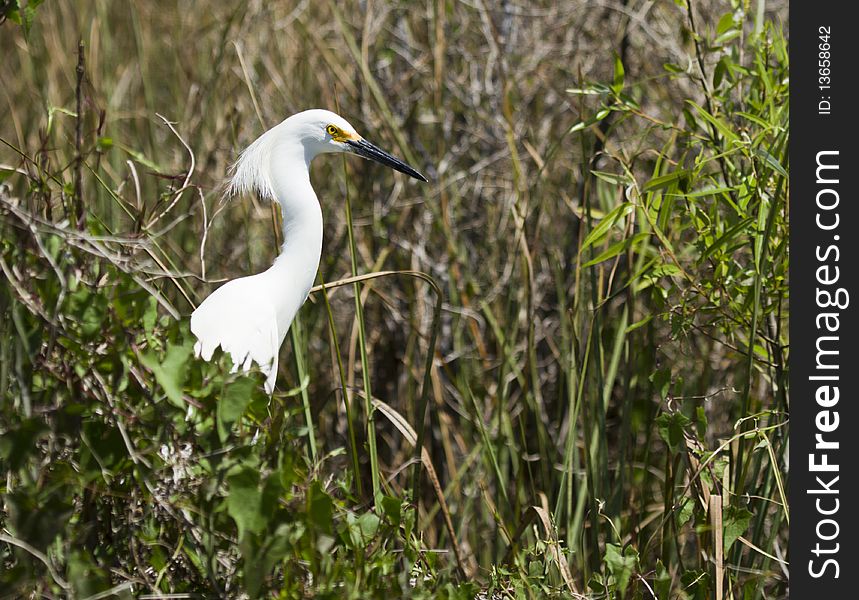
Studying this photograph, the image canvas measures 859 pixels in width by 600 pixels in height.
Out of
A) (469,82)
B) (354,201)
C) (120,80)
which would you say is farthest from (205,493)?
(120,80)

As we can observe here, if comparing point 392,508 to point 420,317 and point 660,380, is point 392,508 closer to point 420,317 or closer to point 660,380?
point 660,380

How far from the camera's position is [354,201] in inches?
113

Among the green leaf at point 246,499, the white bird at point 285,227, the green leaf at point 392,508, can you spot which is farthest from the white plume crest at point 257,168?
the green leaf at point 246,499


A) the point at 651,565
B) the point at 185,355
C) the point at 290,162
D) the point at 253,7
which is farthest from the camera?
the point at 253,7

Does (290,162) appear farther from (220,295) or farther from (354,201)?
(354,201)

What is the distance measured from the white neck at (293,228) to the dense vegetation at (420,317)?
0.33 feet

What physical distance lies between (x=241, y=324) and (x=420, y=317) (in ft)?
3.02

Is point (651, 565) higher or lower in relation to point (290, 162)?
lower

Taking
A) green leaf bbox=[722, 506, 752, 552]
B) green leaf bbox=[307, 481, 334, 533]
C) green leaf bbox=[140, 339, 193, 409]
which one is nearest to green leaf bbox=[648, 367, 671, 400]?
green leaf bbox=[722, 506, 752, 552]

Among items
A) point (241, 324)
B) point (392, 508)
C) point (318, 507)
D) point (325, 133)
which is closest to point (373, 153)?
point (325, 133)

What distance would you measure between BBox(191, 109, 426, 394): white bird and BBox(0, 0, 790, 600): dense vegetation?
0.30ft

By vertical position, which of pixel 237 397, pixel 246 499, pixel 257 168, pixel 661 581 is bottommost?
pixel 661 581

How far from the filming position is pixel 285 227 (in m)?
2.04

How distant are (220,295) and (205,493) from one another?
3.19ft
